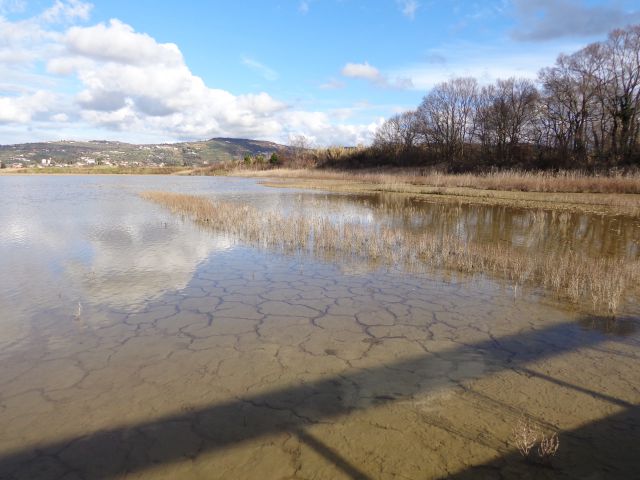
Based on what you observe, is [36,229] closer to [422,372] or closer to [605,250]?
[422,372]

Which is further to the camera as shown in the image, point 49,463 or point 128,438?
point 128,438

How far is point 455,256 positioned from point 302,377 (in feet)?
21.4

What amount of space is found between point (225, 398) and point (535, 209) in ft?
64.1

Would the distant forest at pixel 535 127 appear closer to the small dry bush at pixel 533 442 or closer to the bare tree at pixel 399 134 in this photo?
the bare tree at pixel 399 134

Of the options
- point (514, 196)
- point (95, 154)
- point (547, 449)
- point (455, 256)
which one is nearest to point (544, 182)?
point (514, 196)

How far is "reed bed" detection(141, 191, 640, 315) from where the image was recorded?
739 cm

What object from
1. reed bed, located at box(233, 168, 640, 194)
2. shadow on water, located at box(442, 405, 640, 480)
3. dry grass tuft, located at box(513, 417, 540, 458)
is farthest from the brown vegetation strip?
dry grass tuft, located at box(513, 417, 540, 458)

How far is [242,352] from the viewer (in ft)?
16.3

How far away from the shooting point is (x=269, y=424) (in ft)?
11.7

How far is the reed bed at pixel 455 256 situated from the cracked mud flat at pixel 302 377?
0.72 meters

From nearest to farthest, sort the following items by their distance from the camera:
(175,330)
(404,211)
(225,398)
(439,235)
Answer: (225,398)
(175,330)
(439,235)
(404,211)

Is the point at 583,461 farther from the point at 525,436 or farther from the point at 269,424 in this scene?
the point at 269,424

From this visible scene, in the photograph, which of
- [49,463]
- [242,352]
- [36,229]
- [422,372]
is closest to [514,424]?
[422,372]

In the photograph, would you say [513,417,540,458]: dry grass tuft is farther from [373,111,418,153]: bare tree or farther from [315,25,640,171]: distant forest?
[373,111,418,153]: bare tree
